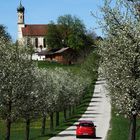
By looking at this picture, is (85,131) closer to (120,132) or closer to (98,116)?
(120,132)

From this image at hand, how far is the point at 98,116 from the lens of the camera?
86125 mm

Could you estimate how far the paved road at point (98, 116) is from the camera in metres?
53.1

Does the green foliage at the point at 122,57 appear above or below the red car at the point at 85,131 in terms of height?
above

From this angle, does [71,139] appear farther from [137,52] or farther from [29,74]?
[137,52]

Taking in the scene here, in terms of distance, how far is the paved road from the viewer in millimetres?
53128

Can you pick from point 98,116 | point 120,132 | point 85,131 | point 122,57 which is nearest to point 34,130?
point 85,131

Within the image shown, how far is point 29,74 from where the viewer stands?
42500 mm

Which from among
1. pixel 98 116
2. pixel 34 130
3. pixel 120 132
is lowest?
pixel 120 132

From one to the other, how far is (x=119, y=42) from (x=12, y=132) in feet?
154

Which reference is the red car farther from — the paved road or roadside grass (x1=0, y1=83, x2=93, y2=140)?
roadside grass (x1=0, y1=83, x2=93, y2=140)

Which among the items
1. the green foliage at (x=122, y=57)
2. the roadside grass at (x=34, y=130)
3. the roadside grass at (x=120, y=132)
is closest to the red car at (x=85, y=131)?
the roadside grass at (x=120, y=132)

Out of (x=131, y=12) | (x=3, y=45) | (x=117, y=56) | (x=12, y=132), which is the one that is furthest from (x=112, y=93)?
(x=12, y=132)

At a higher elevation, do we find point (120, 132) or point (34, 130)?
point (34, 130)

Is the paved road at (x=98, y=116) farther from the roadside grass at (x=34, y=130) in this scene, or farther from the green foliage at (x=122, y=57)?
the green foliage at (x=122, y=57)
